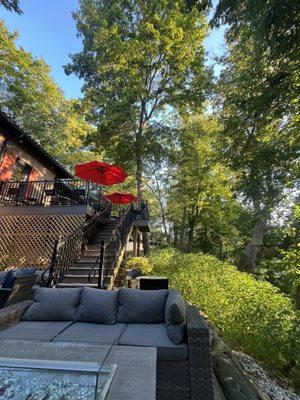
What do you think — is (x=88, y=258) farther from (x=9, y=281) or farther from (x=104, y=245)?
(x=9, y=281)

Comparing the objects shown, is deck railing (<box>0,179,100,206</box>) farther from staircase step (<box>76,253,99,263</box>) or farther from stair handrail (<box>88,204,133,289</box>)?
staircase step (<box>76,253,99,263</box>)

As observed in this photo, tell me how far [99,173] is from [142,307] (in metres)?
7.63

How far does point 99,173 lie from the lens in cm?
1052

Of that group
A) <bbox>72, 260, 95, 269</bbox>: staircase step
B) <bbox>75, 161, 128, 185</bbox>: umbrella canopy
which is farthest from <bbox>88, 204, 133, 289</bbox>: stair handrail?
<bbox>75, 161, 128, 185</bbox>: umbrella canopy

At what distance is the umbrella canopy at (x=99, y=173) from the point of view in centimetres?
1020

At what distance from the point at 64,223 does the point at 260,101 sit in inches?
309

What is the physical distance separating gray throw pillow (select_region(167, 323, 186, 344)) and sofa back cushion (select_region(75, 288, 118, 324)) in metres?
1.00

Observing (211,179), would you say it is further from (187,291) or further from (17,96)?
(17,96)

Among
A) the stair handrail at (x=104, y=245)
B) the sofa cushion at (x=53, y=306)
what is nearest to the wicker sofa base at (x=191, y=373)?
the sofa cushion at (x=53, y=306)

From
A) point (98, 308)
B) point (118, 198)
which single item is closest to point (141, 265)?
point (98, 308)

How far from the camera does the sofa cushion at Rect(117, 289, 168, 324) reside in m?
3.56

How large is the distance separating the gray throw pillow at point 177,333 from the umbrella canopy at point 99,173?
7.88 meters

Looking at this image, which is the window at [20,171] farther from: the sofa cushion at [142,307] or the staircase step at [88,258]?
the sofa cushion at [142,307]

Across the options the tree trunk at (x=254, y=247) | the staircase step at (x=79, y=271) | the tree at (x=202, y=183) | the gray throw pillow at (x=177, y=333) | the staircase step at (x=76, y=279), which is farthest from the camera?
the tree at (x=202, y=183)
